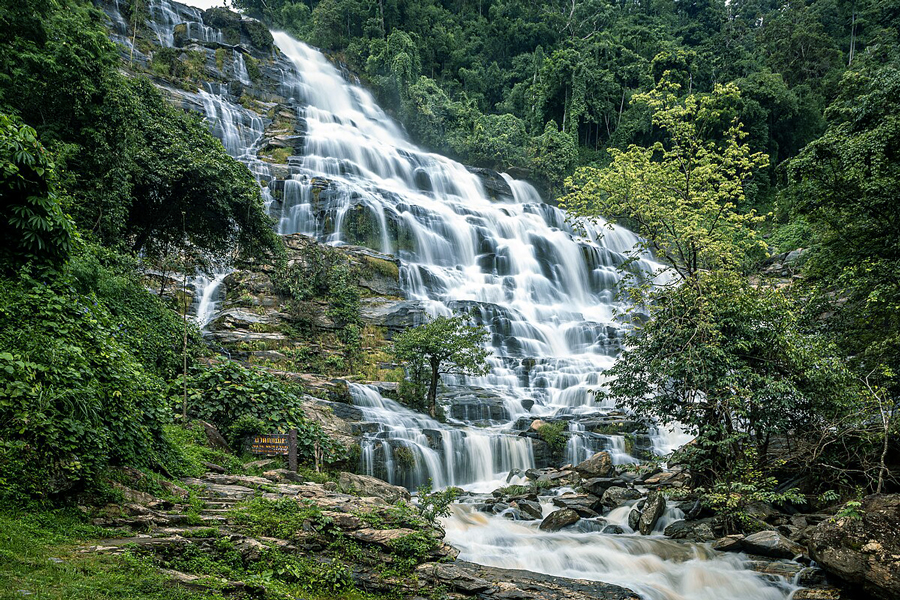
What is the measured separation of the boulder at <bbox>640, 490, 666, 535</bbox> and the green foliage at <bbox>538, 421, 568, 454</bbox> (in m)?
5.15

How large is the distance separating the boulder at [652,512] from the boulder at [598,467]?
2687 millimetres

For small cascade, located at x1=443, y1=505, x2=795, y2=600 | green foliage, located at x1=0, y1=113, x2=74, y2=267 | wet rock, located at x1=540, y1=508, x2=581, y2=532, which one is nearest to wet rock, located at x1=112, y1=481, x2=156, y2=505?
green foliage, located at x1=0, y1=113, x2=74, y2=267

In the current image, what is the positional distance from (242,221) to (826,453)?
54.0 ft

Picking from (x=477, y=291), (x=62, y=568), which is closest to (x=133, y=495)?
(x=62, y=568)

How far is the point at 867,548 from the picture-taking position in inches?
276

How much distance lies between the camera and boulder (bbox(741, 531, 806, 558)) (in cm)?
843

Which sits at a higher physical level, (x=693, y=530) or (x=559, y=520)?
(x=559, y=520)

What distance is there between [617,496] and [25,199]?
473 inches

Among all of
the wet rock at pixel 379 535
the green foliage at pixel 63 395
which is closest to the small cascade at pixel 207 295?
the green foliage at pixel 63 395

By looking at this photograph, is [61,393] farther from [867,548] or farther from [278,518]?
[867,548]

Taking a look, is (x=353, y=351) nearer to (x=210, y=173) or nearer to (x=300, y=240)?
(x=300, y=240)

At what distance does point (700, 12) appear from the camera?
60.9m

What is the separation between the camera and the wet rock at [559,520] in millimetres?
10788

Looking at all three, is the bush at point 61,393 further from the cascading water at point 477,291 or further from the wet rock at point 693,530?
the wet rock at point 693,530
